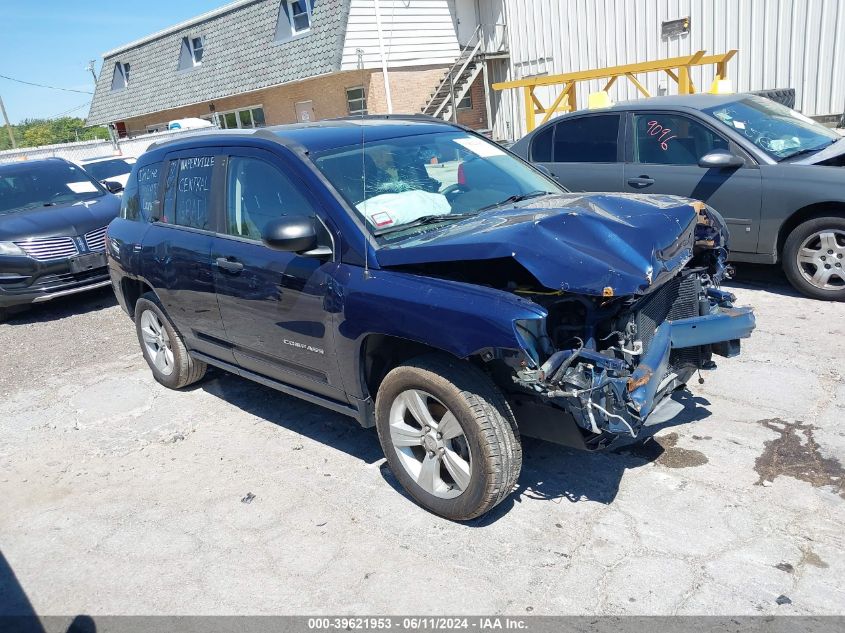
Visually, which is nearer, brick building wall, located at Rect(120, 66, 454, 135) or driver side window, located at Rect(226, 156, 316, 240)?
driver side window, located at Rect(226, 156, 316, 240)

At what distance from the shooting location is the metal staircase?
20.9 m

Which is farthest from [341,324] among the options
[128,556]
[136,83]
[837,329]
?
[136,83]

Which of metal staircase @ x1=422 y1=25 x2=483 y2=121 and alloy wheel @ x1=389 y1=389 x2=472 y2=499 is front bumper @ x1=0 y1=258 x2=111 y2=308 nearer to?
alloy wheel @ x1=389 y1=389 x2=472 y2=499

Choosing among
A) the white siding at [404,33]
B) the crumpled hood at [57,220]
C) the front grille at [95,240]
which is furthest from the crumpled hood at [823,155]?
the white siding at [404,33]

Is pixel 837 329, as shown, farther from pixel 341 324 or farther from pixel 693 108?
pixel 341 324

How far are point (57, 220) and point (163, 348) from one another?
3.91 meters

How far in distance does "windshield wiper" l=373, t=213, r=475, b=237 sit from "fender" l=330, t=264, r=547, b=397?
0.26 metres

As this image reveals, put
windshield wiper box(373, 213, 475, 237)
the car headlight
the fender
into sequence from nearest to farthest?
1. the fender
2. windshield wiper box(373, 213, 475, 237)
3. the car headlight

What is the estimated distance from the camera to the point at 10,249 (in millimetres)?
7836

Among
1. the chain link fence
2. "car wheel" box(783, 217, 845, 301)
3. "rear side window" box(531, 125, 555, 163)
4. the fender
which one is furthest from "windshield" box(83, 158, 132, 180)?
"car wheel" box(783, 217, 845, 301)

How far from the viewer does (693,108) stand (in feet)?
21.1

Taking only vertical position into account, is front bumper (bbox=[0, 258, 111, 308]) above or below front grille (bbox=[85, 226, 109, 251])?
below

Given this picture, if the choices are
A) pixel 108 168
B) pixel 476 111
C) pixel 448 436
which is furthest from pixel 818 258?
pixel 476 111

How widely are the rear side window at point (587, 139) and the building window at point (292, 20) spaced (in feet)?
51.7
